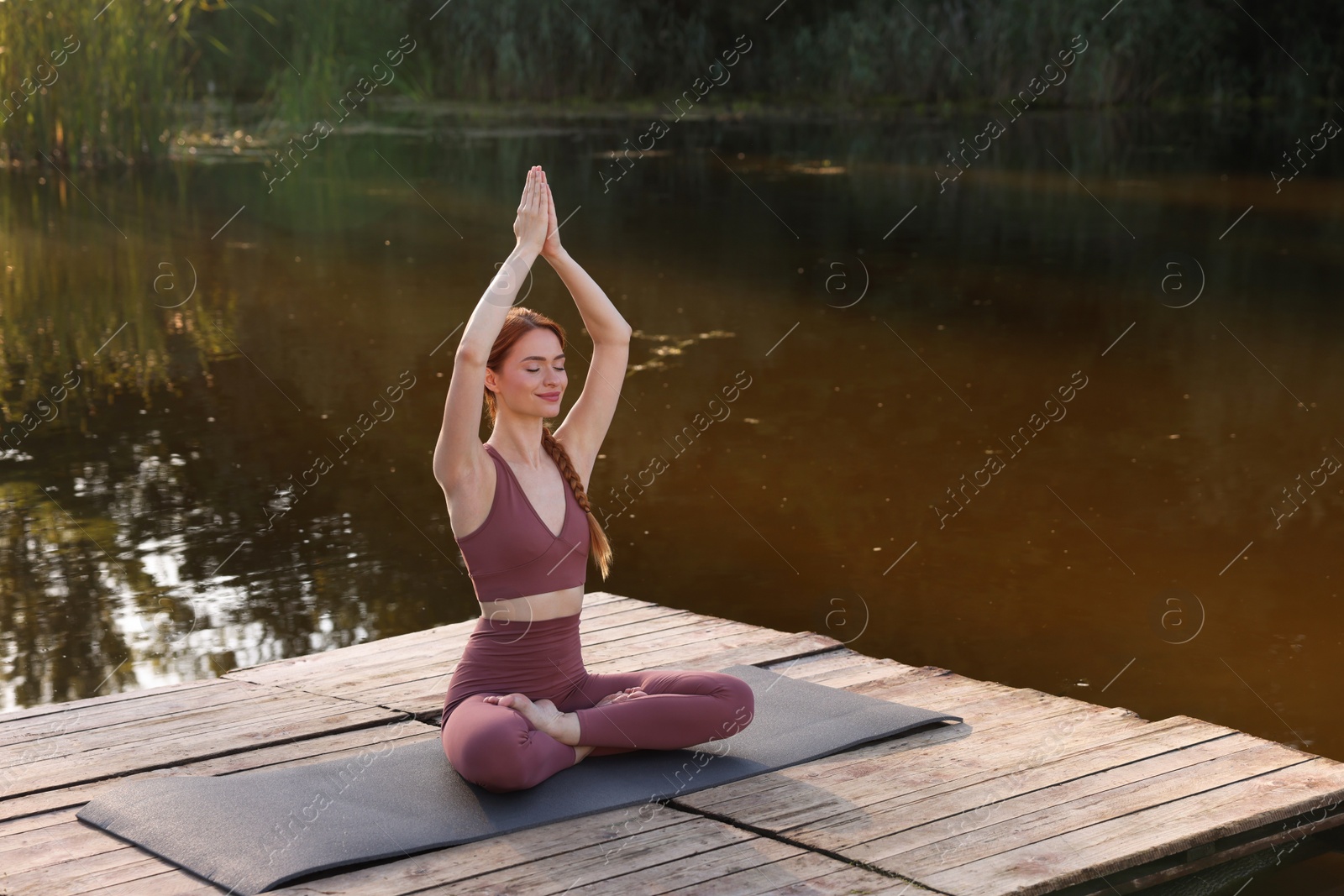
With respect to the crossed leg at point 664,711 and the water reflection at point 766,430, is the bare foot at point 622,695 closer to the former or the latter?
the crossed leg at point 664,711

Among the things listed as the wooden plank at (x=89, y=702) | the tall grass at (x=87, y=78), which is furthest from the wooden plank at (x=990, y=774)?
the tall grass at (x=87, y=78)

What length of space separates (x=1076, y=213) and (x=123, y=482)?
28.4ft

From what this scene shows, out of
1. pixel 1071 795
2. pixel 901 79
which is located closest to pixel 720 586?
pixel 1071 795

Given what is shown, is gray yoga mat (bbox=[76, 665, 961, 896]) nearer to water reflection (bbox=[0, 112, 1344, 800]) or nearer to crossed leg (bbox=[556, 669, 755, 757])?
crossed leg (bbox=[556, 669, 755, 757])

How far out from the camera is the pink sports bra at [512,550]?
3051mm

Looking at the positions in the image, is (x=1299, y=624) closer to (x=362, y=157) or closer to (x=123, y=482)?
(x=123, y=482)

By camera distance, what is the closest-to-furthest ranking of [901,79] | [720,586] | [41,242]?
[720,586], [41,242], [901,79]

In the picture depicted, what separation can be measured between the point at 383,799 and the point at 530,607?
45 cm

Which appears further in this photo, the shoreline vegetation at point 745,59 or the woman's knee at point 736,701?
the shoreline vegetation at point 745,59

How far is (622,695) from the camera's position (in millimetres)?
3207

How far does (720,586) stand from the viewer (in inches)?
196

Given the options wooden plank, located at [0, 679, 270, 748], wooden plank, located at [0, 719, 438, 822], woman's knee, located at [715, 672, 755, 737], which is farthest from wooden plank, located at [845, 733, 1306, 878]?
wooden plank, located at [0, 679, 270, 748]

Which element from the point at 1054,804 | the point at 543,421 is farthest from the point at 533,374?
the point at 1054,804

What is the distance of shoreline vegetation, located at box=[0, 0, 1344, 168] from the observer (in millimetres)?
20109
